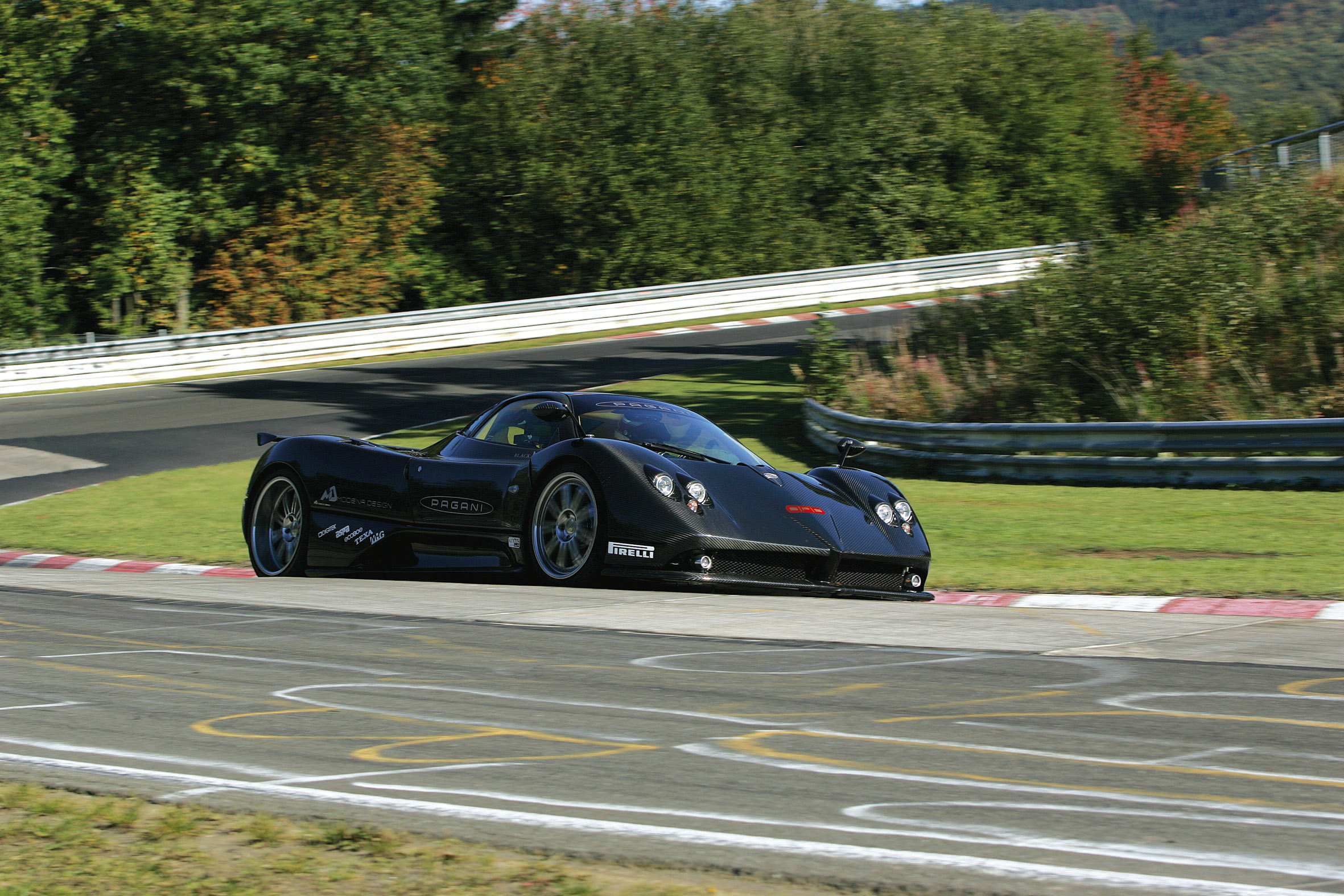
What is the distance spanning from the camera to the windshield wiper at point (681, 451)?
28.0 feet

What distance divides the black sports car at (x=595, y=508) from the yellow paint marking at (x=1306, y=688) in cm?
313

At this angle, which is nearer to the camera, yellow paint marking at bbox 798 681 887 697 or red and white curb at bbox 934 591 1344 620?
yellow paint marking at bbox 798 681 887 697

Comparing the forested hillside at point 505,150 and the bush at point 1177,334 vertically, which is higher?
the forested hillside at point 505,150

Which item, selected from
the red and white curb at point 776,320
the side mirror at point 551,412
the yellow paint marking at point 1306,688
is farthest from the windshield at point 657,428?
the red and white curb at point 776,320

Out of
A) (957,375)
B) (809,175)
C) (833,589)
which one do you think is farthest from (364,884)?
(809,175)

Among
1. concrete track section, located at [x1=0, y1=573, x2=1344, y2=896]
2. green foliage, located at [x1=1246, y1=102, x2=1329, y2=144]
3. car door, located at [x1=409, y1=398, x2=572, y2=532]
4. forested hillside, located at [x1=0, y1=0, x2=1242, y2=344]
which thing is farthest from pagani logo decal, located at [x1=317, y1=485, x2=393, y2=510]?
green foliage, located at [x1=1246, y1=102, x2=1329, y2=144]

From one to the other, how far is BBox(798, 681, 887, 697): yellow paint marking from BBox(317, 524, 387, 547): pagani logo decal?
15.4 feet

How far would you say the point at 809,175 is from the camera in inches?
1757

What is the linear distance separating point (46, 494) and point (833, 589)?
35.6 feet

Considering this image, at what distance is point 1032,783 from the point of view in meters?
3.67

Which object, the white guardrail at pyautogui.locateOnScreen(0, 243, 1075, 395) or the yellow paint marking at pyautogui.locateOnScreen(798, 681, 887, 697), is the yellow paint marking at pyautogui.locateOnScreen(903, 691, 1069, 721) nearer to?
the yellow paint marking at pyautogui.locateOnScreen(798, 681, 887, 697)

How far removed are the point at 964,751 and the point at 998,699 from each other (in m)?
0.85

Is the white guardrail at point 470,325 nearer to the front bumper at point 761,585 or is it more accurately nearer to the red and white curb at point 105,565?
the front bumper at point 761,585

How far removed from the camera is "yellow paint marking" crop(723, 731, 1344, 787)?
372cm
